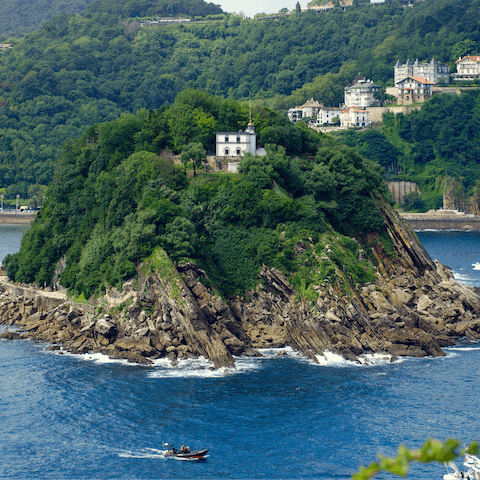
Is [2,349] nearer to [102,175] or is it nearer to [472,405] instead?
[102,175]

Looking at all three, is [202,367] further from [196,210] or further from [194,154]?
[194,154]

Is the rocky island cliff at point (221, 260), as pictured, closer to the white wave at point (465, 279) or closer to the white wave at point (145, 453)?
the white wave at point (465, 279)

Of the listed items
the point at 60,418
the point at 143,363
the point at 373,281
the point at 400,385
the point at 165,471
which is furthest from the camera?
the point at 373,281

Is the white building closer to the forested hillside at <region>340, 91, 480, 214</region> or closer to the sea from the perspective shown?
the sea

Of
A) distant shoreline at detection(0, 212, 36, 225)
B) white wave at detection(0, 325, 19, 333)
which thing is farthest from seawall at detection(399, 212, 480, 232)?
white wave at detection(0, 325, 19, 333)

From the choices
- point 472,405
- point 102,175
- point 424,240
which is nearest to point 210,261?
point 102,175
